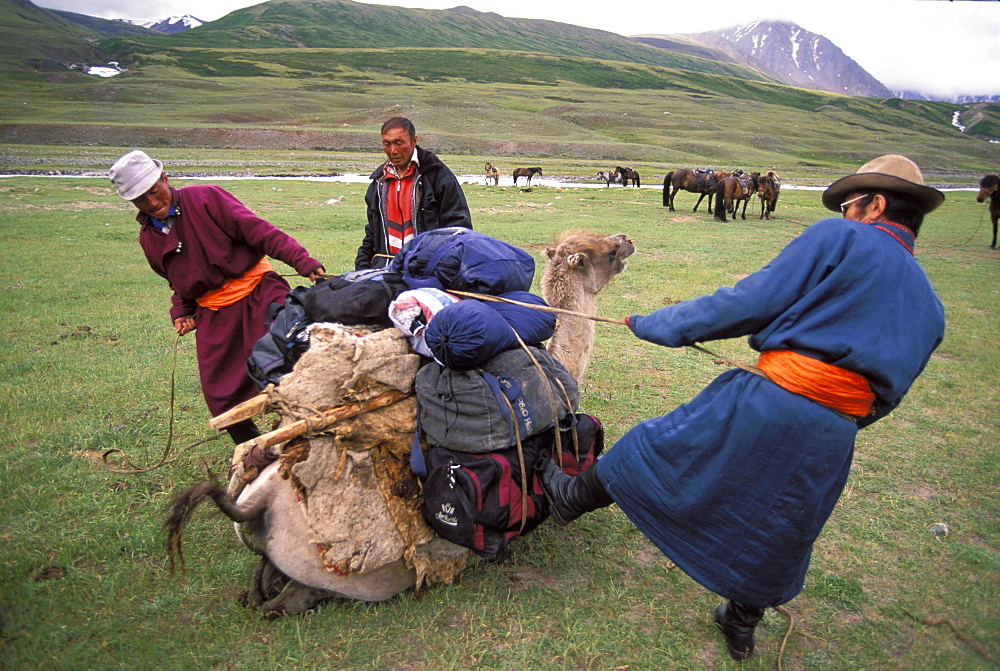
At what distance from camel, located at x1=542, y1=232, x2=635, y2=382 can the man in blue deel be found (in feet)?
5.09

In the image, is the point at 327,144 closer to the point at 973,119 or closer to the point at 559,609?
the point at 559,609

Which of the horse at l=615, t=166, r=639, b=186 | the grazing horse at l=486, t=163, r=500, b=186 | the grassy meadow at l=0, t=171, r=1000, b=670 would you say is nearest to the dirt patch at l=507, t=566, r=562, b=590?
the grassy meadow at l=0, t=171, r=1000, b=670

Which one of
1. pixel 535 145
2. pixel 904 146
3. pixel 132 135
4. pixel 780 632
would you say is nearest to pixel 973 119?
pixel 904 146

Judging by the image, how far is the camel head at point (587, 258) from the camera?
4.37 m

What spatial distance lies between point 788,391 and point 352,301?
2.14m

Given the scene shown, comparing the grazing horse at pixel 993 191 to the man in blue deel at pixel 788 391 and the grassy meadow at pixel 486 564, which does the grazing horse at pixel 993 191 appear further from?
the man in blue deel at pixel 788 391

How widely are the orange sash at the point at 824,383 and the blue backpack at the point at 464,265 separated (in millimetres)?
1475

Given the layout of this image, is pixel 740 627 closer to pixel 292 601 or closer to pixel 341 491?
pixel 341 491

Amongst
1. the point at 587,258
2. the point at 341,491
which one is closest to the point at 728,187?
the point at 587,258

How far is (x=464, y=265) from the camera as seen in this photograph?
3238mm

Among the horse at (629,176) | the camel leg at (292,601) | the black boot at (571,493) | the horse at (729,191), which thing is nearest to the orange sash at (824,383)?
the black boot at (571,493)

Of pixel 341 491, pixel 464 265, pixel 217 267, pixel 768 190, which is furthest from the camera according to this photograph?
pixel 768 190

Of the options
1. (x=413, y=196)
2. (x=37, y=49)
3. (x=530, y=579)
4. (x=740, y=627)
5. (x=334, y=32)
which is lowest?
(x=530, y=579)

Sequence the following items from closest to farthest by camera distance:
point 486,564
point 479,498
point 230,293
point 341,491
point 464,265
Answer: point 479,498 → point 341,491 → point 464,265 → point 486,564 → point 230,293
